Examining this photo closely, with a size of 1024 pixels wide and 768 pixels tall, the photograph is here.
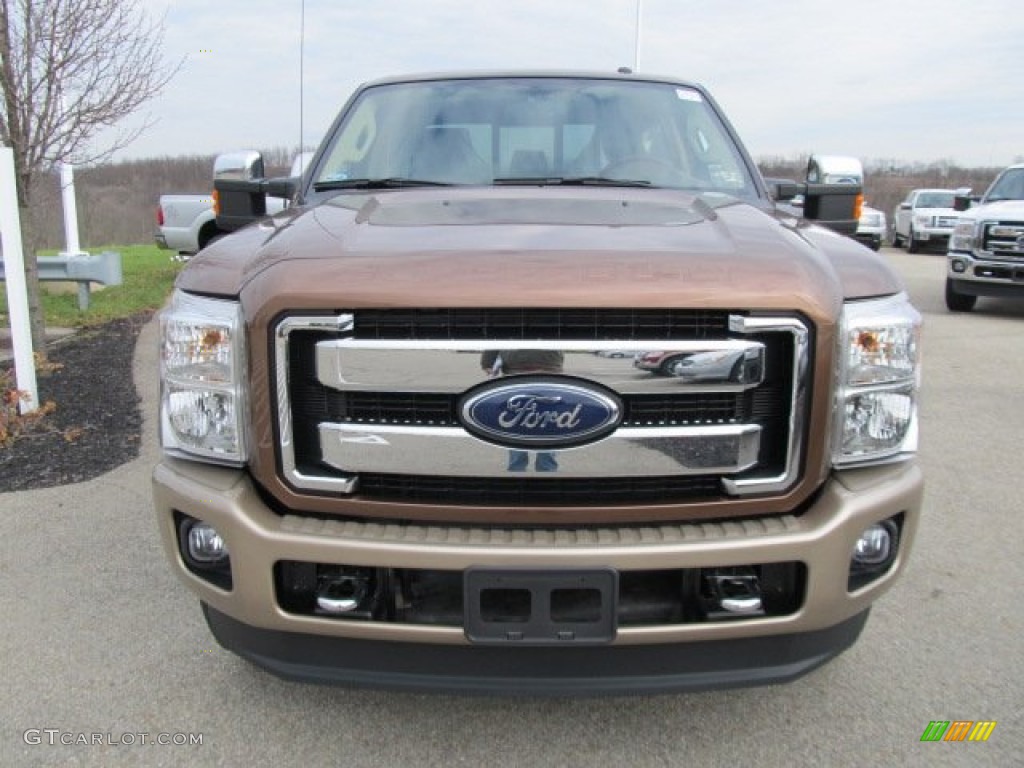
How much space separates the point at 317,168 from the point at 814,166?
216 centimetres

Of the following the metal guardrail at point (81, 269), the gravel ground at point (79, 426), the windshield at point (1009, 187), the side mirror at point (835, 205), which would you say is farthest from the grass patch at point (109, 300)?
the windshield at point (1009, 187)

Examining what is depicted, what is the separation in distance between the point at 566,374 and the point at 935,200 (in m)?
26.9

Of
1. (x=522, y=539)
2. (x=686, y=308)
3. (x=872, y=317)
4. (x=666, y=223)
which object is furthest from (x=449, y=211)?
(x=872, y=317)

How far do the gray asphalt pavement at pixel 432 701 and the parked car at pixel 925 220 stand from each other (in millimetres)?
22142

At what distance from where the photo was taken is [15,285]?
5348mm

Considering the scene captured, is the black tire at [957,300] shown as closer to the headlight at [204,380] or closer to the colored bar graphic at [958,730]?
the colored bar graphic at [958,730]

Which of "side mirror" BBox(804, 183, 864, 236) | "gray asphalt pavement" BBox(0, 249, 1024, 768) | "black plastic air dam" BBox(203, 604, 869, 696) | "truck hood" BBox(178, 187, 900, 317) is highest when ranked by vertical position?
"side mirror" BBox(804, 183, 864, 236)

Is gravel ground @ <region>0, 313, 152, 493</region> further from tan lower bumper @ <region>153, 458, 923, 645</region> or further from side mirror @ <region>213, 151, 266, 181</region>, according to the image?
tan lower bumper @ <region>153, 458, 923, 645</region>

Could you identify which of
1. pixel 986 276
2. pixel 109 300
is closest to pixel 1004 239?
pixel 986 276

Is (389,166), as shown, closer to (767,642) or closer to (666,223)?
(666,223)

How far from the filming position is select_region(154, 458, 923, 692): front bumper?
77.6 inches

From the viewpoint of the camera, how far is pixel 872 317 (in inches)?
84.1

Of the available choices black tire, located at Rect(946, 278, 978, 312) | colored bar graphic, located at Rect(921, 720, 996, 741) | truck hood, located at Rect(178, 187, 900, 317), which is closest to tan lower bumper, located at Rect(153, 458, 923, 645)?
truck hood, located at Rect(178, 187, 900, 317)

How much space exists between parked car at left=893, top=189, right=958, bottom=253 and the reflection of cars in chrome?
23304 millimetres
